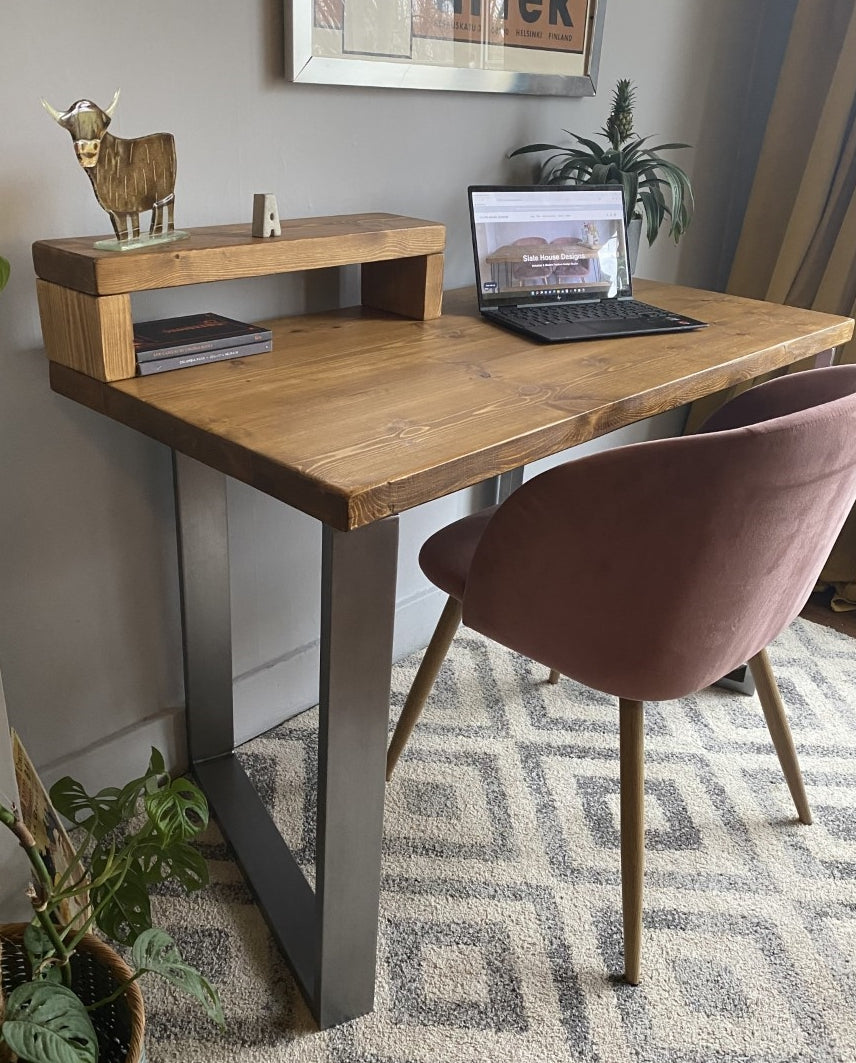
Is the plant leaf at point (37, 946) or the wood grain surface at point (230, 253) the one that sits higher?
the wood grain surface at point (230, 253)

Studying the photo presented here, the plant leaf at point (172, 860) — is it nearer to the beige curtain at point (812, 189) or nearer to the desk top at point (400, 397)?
the desk top at point (400, 397)

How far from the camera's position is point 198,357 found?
117 cm

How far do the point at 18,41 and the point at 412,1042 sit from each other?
132cm

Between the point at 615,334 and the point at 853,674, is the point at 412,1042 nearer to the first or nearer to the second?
the point at 615,334

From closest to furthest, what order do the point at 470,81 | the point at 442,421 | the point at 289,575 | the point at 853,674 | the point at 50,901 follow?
the point at 50,901, the point at 442,421, the point at 470,81, the point at 289,575, the point at 853,674

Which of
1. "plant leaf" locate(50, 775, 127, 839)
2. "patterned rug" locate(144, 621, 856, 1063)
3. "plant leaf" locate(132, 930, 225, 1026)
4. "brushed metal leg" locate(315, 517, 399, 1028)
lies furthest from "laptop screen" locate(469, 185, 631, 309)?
"plant leaf" locate(132, 930, 225, 1026)

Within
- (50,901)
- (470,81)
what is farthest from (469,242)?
(50,901)

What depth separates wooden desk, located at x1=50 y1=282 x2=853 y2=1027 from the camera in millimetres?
943

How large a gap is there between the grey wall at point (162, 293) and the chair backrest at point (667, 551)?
54 cm

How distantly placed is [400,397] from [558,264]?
0.62 m

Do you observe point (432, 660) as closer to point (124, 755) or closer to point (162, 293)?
point (124, 755)

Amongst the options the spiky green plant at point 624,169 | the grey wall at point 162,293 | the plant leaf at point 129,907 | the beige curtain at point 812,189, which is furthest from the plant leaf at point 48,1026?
the beige curtain at point 812,189

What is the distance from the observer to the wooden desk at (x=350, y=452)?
94cm

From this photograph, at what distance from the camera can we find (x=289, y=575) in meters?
1.68
